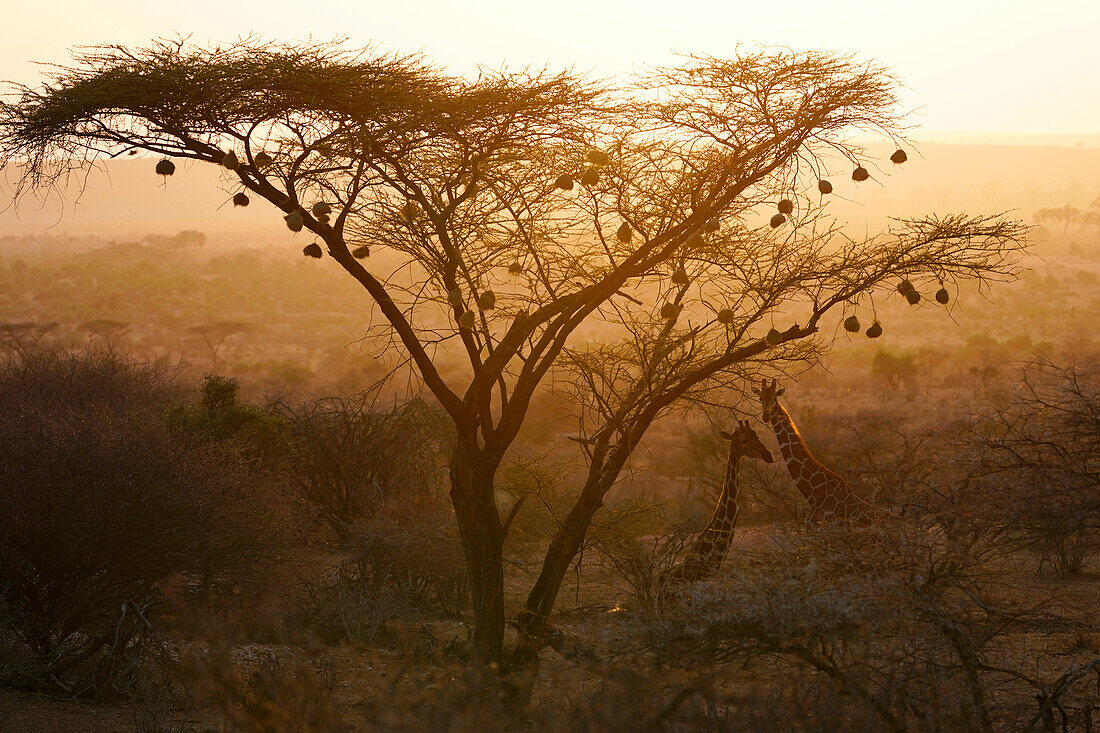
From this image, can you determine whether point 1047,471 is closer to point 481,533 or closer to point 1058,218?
point 481,533

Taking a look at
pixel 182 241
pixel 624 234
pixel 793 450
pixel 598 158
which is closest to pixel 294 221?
pixel 598 158

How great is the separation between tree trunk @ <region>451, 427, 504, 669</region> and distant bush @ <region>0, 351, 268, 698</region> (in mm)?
2069

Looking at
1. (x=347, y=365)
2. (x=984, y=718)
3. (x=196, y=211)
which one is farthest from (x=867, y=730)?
(x=196, y=211)

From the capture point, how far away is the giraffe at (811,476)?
8.51m

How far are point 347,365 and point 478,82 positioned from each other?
30.6 meters

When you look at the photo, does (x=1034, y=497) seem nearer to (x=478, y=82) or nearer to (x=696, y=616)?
(x=696, y=616)

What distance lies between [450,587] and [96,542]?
4365 millimetres

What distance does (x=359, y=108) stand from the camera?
8578mm

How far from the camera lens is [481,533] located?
8.80 metres

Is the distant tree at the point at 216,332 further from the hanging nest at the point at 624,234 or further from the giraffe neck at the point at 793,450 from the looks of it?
the hanging nest at the point at 624,234

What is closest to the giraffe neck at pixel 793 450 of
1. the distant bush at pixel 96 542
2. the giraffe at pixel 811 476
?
the giraffe at pixel 811 476

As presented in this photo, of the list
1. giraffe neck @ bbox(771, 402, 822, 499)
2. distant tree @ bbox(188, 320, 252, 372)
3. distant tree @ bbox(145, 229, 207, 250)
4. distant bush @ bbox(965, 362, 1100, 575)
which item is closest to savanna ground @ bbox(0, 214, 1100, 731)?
distant bush @ bbox(965, 362, 1100, 575)

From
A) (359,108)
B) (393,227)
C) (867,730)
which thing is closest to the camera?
(867,730)

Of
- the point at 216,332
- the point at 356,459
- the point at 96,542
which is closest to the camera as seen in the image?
the point at 96,542
